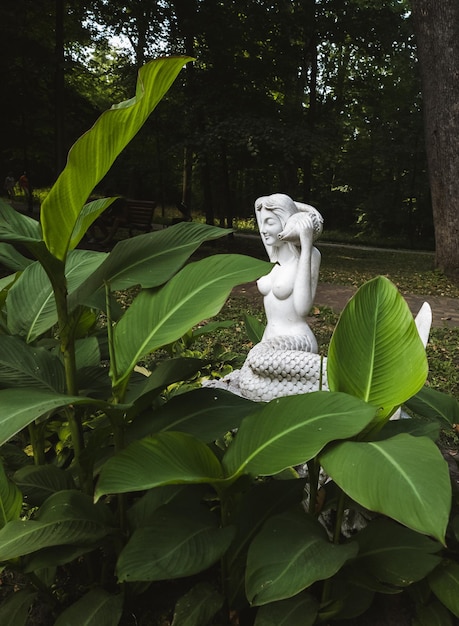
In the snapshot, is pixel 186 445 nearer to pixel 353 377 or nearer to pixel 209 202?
pixel 353 377

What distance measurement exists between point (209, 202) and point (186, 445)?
12008 mm

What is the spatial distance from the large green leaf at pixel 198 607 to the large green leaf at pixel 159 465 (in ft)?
1.22

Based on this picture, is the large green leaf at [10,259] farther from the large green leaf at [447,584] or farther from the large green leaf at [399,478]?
the large green leaf at [447,584]

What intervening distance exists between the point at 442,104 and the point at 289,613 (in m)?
9.03

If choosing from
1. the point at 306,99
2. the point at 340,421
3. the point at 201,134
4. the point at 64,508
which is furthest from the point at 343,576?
the point at 306,99

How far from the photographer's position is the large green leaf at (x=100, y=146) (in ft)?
3.26

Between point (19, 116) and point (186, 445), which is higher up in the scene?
point (19, 116)

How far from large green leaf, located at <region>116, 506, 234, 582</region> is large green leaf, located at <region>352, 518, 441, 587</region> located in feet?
1.27

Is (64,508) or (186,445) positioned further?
(64,508)

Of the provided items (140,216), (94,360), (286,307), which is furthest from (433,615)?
(140,216)

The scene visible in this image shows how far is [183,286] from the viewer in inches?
51.4

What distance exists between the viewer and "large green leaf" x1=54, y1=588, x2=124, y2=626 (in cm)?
126

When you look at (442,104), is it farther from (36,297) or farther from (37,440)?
(37,440)

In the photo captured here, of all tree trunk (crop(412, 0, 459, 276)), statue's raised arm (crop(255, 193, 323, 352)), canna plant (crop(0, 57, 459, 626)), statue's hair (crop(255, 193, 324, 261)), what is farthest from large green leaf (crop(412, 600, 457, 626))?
tree trunk (crop(412, 0, 459, 276))
